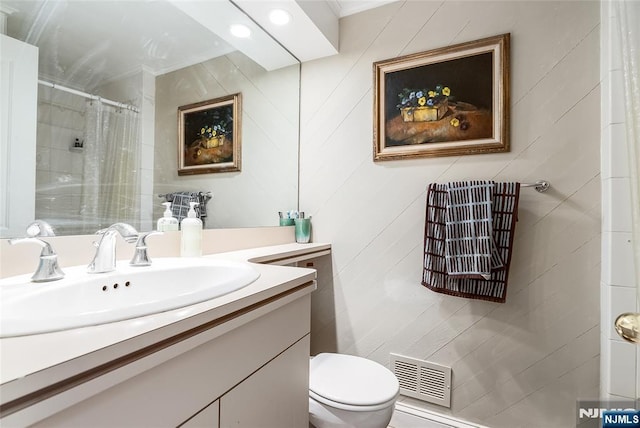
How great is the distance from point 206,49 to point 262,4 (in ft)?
1.16

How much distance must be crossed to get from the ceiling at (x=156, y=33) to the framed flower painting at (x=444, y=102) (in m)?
0.42

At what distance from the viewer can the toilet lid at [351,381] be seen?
1.07 m

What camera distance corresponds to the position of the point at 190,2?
1.31 meters

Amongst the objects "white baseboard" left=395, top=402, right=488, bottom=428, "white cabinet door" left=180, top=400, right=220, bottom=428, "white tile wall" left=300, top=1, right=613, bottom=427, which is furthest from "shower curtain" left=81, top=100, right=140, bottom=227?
"white baseboard" left=395, top=402, right=488, bottom=428

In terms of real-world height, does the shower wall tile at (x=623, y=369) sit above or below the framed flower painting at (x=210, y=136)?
below

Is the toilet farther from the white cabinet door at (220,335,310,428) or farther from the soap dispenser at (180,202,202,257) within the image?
the soap dispenser at (180,202,202,257)

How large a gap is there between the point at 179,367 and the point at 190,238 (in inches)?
27.4

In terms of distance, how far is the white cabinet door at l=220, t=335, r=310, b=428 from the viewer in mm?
612

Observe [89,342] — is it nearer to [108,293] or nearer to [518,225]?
[108,293]

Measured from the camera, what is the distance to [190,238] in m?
1.12

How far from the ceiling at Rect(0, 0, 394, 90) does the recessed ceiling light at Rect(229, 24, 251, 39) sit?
0.02 metres

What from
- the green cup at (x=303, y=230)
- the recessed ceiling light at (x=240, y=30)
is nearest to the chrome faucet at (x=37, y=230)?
the green cup at (x=303, y=230)

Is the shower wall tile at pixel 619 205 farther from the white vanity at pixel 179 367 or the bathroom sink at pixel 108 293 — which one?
the bathroom sink at pixel 108 293

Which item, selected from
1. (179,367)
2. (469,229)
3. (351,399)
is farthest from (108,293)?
(469,229)
